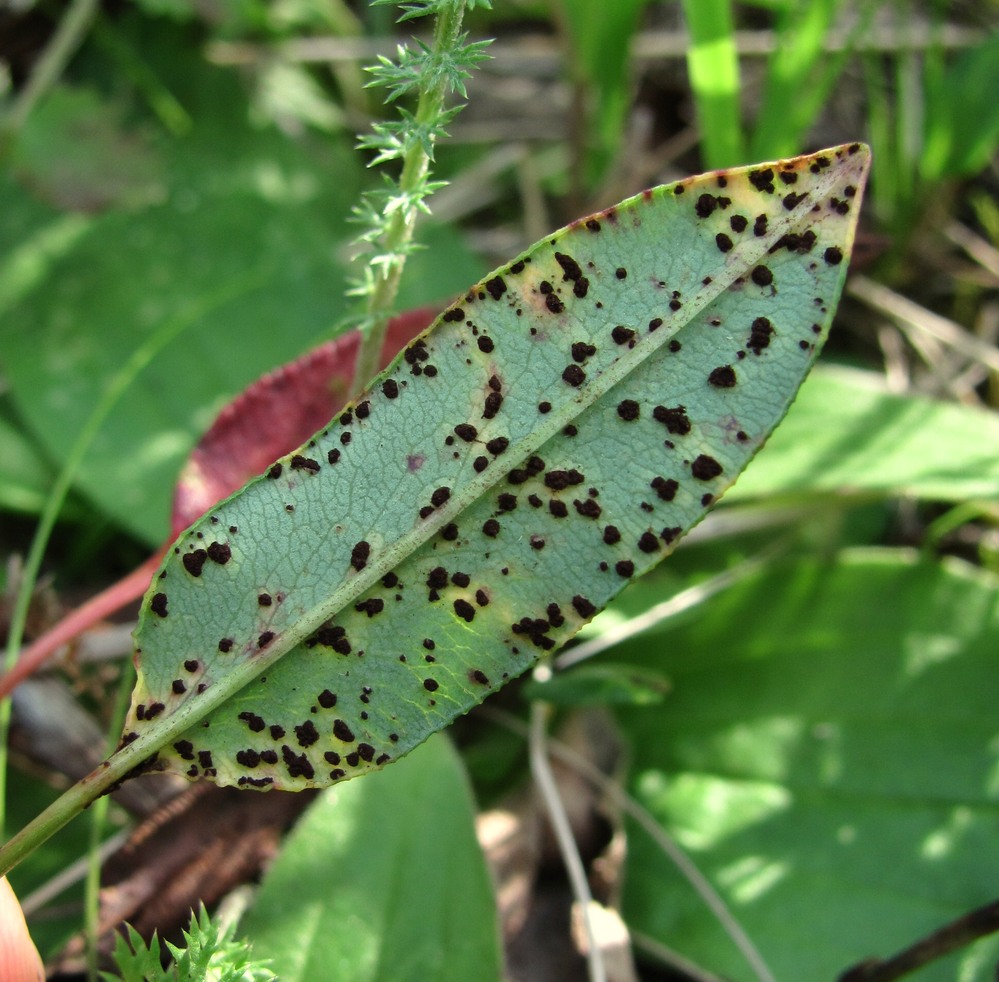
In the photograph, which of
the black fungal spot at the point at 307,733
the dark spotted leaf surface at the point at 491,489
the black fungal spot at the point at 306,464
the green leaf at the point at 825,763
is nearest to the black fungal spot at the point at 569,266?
the dark spotted leaf surface at the point at 491,489

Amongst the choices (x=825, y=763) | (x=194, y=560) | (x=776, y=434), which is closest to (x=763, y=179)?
(x=194, y=560)

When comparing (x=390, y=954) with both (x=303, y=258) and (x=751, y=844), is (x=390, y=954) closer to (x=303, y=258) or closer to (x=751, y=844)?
(x=751, y=844)

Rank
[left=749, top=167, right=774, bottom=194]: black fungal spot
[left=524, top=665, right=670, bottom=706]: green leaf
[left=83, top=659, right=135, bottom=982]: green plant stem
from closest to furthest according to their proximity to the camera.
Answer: [left=749, top=167, right=774, bottom=194]: black fungal spot → [left=83, top=659, right=135, bottom=982]: green plant stem → [left=524, top=665, right=670, bottom=706]: green leaf

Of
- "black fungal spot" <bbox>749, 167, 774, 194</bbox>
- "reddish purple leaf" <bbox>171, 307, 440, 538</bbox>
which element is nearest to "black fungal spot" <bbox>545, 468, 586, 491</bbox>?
"black fungal spot" <bbox>749, 167, 774, 194</bbox>

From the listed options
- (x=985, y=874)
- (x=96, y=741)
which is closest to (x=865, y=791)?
(x=985, y=874)

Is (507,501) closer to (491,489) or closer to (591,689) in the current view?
(491,489)

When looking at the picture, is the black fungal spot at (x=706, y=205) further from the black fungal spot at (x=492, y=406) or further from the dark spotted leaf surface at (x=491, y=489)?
the black fungal spot at (x=492, y=406)

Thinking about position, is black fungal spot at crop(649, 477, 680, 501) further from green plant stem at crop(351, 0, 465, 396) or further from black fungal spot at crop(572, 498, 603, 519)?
green plant stem at crop(351, 0, 465, 396)
